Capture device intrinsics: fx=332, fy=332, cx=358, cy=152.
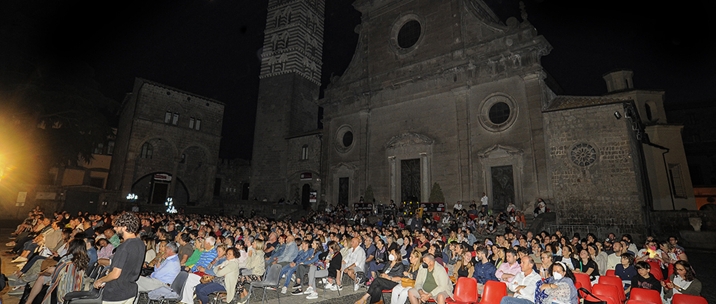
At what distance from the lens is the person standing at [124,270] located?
163 inches

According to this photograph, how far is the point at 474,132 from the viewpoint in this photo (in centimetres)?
2017

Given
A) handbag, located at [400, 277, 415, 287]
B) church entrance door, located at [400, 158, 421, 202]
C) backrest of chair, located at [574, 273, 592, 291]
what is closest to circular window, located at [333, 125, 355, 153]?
church entrance door, located at [400, 158, 421, 202]

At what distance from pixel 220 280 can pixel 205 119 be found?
31959 millimetres

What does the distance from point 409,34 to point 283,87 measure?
1519 centimetres

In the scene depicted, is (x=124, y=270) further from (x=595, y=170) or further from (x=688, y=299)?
(x=595, y=170)

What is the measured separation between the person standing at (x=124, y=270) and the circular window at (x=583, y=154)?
60.9 ft

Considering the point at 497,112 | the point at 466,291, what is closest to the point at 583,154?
the point at 497,112

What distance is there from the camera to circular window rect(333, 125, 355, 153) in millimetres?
26050

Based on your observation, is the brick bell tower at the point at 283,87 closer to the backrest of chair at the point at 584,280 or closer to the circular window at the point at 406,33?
the circular window at the point at 406,33

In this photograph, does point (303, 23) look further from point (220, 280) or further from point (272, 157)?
point (220, 280)

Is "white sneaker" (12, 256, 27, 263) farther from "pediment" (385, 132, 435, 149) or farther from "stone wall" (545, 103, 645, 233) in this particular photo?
"stone wall" (545, 103, 645, 233)

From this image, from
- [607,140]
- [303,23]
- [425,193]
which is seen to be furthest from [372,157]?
[303,23]

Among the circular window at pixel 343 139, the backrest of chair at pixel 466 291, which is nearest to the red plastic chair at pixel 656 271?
the backrest of chair at pixel 466 291

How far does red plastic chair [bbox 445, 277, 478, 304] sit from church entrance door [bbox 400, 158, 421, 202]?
15674 mm
